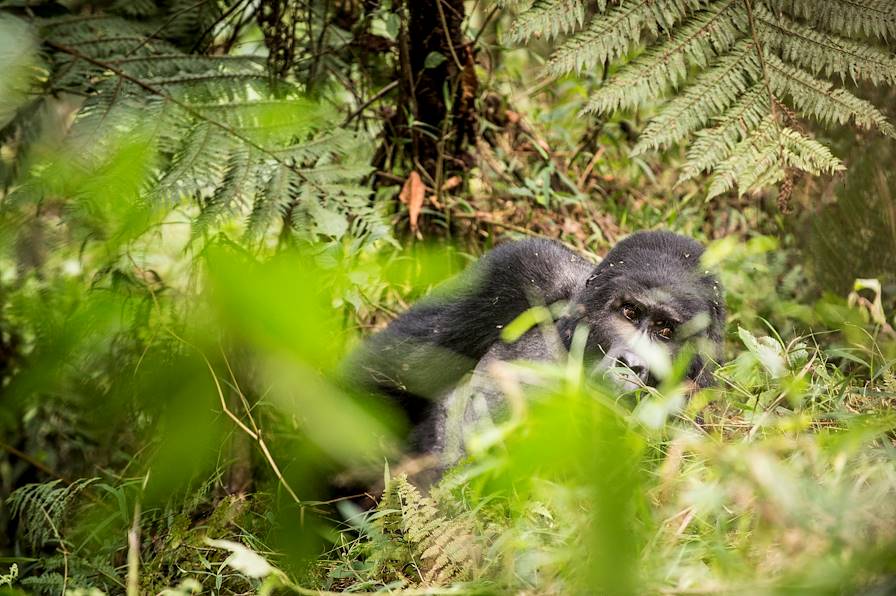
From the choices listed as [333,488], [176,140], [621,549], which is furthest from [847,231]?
[621,549]

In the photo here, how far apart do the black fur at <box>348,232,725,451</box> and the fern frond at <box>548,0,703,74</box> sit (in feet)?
2.86

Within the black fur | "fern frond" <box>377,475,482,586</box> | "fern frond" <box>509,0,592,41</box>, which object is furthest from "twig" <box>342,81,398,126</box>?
"fern frond" <box>377,475,482,586</box>

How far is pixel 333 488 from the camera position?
118 inches

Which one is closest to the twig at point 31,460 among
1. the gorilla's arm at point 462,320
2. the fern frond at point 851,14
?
the gorilla's arm at point 462,320

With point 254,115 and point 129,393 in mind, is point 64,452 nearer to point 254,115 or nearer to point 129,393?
point 254,115

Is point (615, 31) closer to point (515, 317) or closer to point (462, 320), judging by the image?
point (515, 317)

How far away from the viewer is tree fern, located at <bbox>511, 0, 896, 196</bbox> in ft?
7.99

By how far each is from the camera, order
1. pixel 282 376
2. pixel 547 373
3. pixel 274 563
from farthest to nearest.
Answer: pixel 274 563
pixel 547 373
pixel 282 376

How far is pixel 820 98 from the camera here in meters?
2.50

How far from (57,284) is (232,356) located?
0.25m

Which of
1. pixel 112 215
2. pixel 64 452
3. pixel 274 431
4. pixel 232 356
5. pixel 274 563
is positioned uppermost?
pixel 112 215

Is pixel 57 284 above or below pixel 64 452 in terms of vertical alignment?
above

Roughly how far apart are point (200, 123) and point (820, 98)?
77.5 inches

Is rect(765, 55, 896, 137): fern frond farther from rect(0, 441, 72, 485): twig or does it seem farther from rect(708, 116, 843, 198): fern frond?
rect(0, 441, 72, 485): twig
